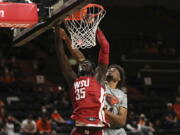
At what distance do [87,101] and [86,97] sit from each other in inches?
1.5

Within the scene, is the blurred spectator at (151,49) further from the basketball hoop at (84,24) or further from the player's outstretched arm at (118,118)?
the player's outstretched arm at (118,118)

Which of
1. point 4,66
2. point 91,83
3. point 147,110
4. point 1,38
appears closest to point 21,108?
point 4,66

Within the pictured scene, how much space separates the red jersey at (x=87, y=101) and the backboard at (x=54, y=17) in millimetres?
738

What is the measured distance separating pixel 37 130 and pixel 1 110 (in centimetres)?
133

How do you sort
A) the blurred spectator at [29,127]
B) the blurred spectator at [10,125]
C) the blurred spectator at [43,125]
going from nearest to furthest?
1. the blurred spectator at [29,127]
2. the blurred spectator at [10,125]
3. the blurred spectator at [43,125]

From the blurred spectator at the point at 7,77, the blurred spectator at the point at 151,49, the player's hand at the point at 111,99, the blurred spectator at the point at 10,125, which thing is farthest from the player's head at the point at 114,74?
the blurred spectator at the point at 151,49

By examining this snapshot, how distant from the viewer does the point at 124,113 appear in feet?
14.8

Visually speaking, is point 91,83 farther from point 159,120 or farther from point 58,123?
point 159,120

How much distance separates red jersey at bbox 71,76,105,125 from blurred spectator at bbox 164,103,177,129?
10374 millimetres

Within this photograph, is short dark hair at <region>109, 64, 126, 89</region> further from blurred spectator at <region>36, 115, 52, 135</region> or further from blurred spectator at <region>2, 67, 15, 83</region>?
blurred spectator at <region>2, 67, 15, 83</region>

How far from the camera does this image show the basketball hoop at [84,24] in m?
4.84

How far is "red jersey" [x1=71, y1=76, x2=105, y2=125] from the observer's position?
396cm

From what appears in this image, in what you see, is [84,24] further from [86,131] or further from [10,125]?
[10,125]

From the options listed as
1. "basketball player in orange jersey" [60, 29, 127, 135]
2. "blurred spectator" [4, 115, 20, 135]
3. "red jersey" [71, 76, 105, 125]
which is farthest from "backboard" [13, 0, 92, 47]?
"blurred spectator" [4, 115, 20, 135]
